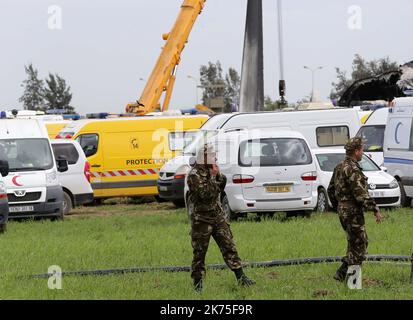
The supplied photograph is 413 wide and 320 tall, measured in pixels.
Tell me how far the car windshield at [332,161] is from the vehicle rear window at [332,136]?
3732mm

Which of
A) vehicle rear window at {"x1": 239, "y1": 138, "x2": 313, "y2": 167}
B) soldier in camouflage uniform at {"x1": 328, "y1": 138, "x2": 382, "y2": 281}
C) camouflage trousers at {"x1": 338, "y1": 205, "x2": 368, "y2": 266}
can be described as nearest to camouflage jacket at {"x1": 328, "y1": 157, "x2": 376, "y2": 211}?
soldier in camouflage uniform at {"x1": 328, "y1": 138, "x2": 382, "y2": 281}

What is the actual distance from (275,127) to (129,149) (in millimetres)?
4197

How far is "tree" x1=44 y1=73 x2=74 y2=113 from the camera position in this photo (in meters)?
102

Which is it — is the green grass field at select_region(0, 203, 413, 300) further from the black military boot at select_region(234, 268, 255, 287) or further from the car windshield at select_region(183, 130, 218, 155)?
the car windshield at select_region(183, 130, 218, 155)

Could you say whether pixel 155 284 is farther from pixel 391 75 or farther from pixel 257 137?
pixel 391 75

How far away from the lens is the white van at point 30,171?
22.6 m

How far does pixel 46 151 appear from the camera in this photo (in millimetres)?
23469

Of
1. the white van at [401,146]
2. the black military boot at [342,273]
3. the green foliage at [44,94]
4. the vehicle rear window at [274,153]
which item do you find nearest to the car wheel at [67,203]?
the vehicle rear window at [274,153]

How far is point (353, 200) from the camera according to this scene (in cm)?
1231

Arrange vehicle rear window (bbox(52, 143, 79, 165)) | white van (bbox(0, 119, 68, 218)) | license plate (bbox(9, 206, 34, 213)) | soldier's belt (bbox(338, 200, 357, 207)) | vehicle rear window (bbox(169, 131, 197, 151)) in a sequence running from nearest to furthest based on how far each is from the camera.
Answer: soldier's belt (bbox(338, 200, 357, 207))
license plate (bbox(9, 206, 34, 213))
white van (bbox(0, 119, 68, 218))
vehicle rear window (bbox(52, 143, 79, 165))
vehicle rear window (bbox(169, 131, 197, 151))

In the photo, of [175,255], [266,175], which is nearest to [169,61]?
[266,175]

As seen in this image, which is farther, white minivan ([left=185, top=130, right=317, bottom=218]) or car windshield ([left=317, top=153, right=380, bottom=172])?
car windshield ([left=317, top=153, right=380, bottom=172])

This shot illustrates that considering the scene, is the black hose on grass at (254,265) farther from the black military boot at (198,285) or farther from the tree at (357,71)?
the tree at (357,71)

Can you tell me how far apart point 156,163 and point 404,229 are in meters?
12.4
